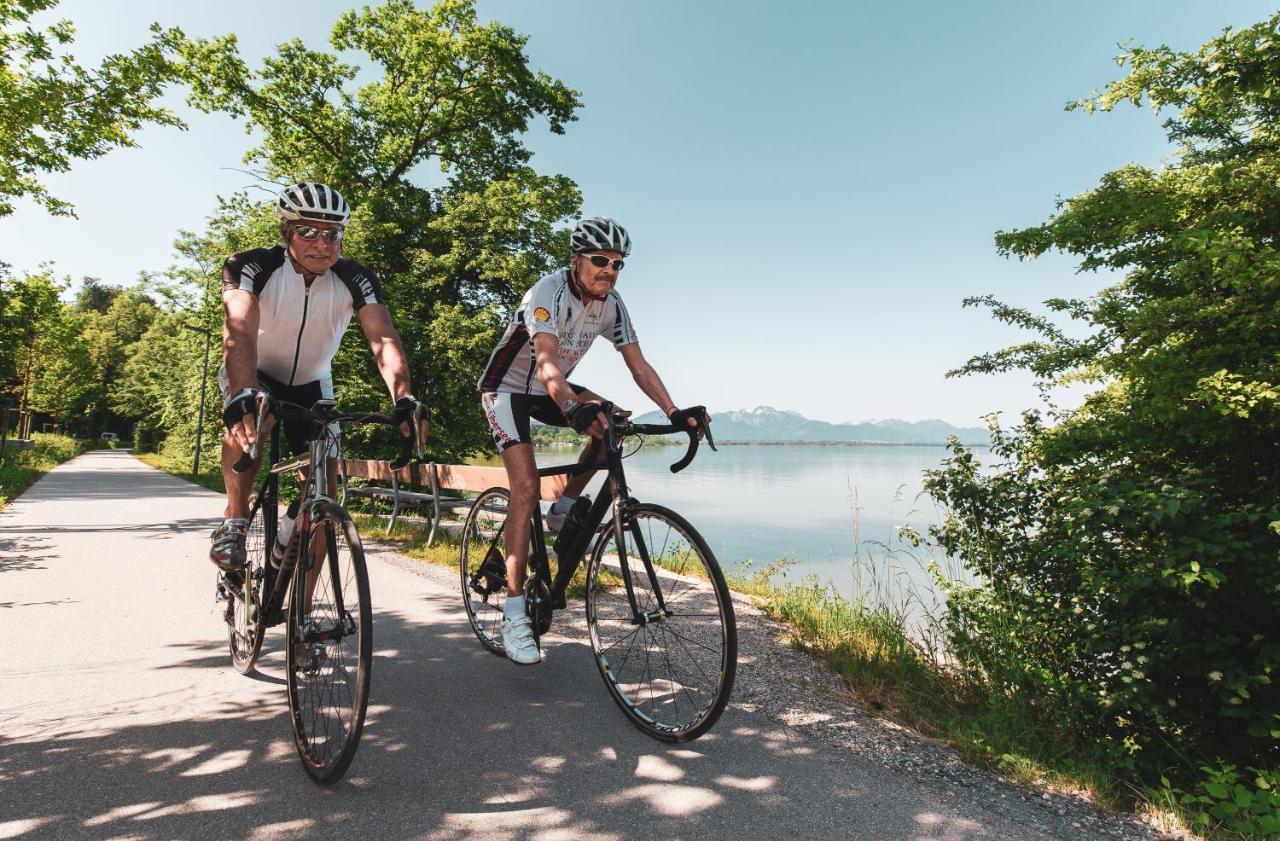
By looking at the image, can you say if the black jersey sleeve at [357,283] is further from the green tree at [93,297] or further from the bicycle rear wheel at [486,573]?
the green tree at [93,297]

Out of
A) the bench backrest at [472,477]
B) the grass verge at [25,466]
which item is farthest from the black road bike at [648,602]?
the grass verge at [25,466]

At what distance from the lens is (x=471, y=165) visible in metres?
22.9

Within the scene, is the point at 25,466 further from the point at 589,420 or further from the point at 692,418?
the point at 692,418

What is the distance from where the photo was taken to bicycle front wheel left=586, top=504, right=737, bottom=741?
2803mm

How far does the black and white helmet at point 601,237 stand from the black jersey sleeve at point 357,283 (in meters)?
1.01

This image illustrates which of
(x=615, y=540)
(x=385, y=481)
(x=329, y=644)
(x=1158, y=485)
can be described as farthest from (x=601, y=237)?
(x=385, y=481)

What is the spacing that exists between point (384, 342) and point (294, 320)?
41 cm

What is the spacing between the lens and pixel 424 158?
74.5 feet

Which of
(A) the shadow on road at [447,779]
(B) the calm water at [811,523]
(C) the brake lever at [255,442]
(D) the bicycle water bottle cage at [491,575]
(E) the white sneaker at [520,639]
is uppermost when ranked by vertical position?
(C) the brake lever at [255,442]

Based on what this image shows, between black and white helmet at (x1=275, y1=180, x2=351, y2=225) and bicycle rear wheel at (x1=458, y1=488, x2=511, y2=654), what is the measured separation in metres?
1.70

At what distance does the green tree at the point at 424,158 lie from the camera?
795 inches

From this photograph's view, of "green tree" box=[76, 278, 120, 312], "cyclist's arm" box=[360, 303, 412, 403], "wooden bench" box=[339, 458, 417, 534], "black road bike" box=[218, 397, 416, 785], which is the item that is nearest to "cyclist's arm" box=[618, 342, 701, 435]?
"cyclist's arm" box=[360, 303, 412, 403]

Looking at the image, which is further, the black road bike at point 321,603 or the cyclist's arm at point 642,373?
the cyclist's arm at point 642,373

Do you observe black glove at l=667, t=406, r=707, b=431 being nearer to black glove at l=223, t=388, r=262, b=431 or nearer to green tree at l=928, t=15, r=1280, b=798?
black glove at l=223, t=388, r=262, b=431
